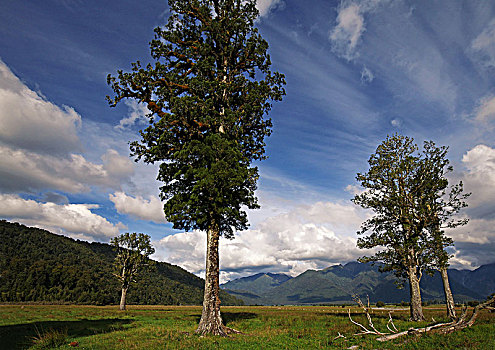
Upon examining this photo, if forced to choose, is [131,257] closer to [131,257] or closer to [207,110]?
[131,257]

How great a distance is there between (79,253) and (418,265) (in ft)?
612

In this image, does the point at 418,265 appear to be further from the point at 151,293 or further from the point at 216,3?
the point at 151,293

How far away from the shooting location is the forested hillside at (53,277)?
103 m

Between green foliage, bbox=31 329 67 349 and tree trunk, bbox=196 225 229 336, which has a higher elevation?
tree trunk, bbox=196 225 229 336

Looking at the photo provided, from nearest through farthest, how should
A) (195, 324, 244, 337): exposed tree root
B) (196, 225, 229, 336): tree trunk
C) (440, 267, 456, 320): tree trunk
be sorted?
(195, 324, 244, 337): exposed tree root
(196, 225, 229, 336): tree trunk
(440, 267, 456, 320): tree trunk

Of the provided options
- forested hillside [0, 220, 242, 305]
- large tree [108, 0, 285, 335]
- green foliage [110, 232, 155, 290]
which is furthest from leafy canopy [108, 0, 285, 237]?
forested hillside [0, 220, 242, 305]

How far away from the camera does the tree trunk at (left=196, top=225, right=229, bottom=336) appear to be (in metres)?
16.2

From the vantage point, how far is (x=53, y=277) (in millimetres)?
110375

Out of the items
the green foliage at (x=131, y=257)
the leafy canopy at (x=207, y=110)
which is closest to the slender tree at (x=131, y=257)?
the green foliage at (x=131, y=257)

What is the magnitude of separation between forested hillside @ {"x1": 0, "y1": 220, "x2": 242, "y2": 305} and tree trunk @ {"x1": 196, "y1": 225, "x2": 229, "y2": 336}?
6595 centimetres

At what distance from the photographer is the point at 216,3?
2297 cm

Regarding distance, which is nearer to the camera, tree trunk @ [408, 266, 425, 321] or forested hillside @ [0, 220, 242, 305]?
tree trunk @ [408, 266, 425, 321]

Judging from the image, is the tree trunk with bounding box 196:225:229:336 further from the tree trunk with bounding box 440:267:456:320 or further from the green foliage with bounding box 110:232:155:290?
the green foliage with bounding box 110:232:155:290

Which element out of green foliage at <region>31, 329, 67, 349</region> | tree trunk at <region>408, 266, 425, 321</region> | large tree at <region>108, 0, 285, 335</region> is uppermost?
large tree at <region>108, 0, 285, 335</region>
